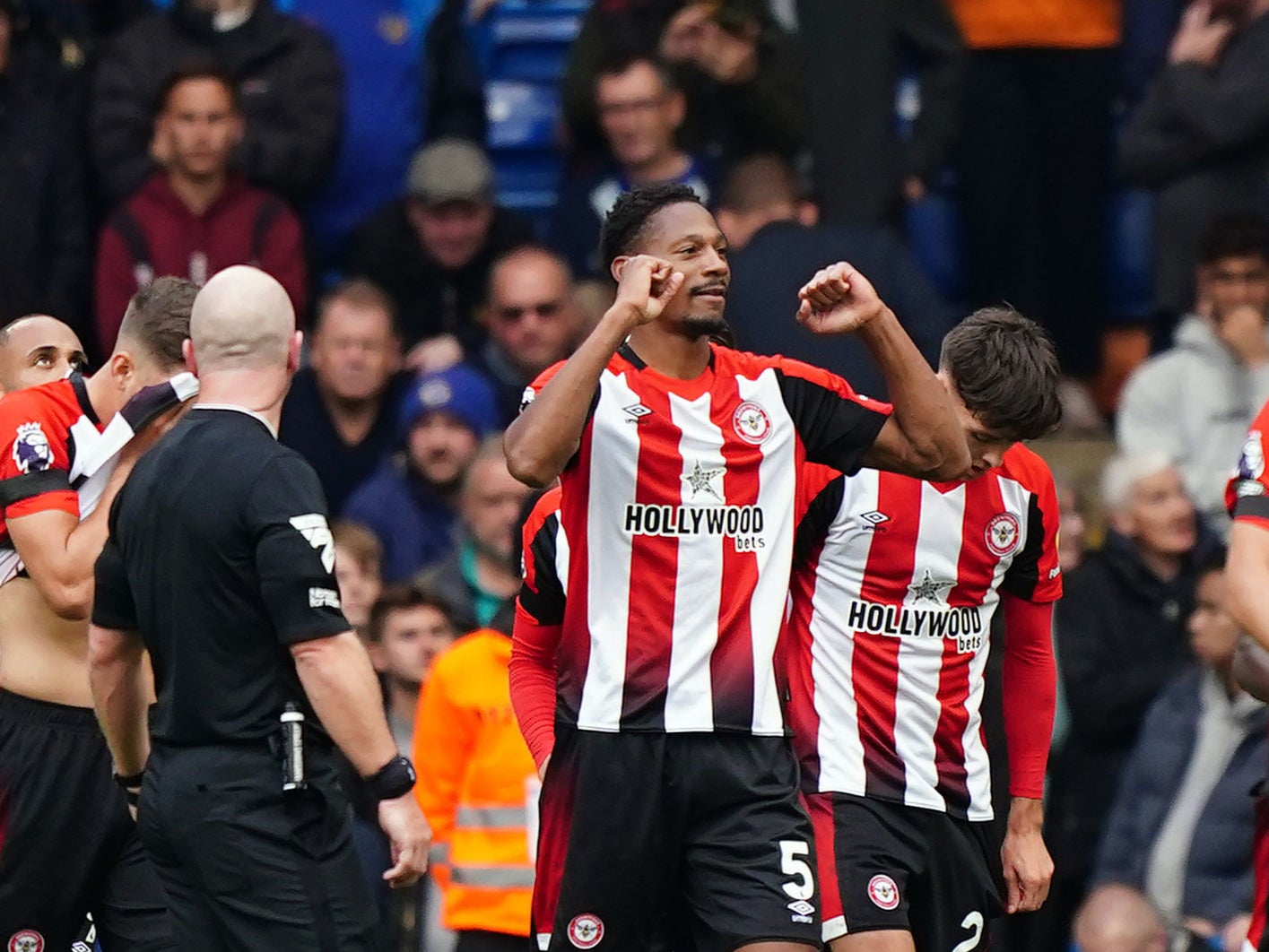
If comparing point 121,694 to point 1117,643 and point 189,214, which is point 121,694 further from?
point 189,214

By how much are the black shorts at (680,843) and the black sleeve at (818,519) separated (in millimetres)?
729

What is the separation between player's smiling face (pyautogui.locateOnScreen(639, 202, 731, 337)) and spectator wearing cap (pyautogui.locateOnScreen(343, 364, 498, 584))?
164 inches

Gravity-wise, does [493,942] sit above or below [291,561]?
below

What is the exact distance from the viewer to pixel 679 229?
636 cm

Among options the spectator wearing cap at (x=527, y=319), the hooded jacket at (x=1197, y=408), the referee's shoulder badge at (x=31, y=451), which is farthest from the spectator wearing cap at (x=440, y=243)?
the referee's shoulder badge at (x=31, y=451)

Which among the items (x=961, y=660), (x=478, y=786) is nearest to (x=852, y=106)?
(x=478, y=786)

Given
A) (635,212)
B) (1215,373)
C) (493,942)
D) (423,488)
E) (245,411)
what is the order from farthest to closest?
(1215,373)
(423,488)
(493,942)
(635,212)
(245,411)

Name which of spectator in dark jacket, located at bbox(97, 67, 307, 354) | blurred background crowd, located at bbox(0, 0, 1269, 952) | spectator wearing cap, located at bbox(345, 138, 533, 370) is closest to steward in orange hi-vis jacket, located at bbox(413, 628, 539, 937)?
blurred background crowd, located at bbox(0, 0, 1269, 952)

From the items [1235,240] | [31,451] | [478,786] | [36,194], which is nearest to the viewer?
[31,451]

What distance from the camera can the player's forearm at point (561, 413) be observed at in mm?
5977

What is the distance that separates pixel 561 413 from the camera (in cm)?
605

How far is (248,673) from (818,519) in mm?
1603

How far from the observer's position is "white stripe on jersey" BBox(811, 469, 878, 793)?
22.7 ft

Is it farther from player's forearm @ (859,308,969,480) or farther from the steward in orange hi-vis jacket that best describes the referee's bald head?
the steward in orange hi-vis jacket
